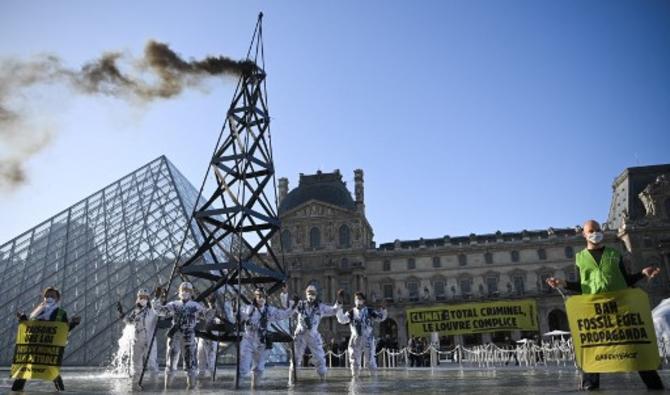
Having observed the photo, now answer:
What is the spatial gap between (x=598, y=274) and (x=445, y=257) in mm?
49788

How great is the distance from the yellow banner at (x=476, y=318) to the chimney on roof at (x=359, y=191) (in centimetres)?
3631

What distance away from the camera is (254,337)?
762 cm

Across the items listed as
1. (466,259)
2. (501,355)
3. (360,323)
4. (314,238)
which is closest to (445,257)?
(466,259)

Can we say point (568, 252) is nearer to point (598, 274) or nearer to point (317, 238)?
point (317, 238)

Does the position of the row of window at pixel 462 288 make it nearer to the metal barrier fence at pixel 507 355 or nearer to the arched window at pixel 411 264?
the arched window at pixel 411 264

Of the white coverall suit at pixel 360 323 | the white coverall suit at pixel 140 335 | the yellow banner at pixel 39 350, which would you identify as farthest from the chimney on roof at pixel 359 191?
the yellow banner at pixel 39 350

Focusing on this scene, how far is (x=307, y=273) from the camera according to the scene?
5169 centimetres

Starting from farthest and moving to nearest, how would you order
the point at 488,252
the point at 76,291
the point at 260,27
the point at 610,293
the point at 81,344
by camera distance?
the point at 488,252
the point at 76,291
the point at 81,344
the point at 260,27
the point at 610,293

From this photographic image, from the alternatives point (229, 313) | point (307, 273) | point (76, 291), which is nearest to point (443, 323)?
point (229, 313)

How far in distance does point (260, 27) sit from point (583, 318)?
7.74 m

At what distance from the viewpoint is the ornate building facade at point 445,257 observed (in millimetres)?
50156

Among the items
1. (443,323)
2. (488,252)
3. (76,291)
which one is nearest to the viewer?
(443,323)

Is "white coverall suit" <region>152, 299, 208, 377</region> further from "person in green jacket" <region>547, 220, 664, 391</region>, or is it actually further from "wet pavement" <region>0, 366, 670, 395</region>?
"person in green jacket" <region>547, 220, 664, 391</region>

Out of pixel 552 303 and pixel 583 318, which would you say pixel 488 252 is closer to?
pixel 552 303
